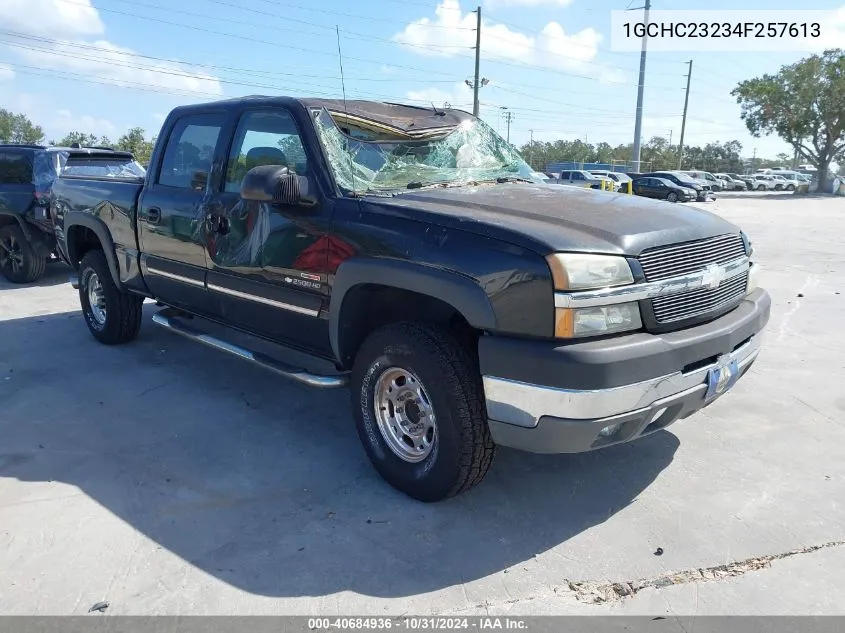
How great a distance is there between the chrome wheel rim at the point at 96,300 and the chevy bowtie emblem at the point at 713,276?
521 cm

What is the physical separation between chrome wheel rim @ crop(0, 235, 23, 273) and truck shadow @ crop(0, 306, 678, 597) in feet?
15.3

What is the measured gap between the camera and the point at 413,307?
3.48 meters

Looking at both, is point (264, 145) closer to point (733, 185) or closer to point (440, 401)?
point (440, 401)

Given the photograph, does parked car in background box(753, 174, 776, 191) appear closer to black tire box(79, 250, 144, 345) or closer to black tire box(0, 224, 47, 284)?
black tire box(0, 224, 47, 284)

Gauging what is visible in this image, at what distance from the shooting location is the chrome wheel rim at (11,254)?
30.0 ft

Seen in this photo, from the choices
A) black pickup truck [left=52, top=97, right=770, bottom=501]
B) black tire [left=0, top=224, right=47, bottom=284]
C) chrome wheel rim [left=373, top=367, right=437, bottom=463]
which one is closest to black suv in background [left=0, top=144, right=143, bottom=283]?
black tire [left=0, top=224, right=47, bottom=284]

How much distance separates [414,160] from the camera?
155 inches

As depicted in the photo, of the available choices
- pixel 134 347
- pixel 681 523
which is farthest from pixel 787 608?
pixel 134 347

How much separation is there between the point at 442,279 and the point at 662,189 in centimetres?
3432

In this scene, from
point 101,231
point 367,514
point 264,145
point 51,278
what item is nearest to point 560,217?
point 367,514

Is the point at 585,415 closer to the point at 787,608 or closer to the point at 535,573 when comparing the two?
the point at 535,573

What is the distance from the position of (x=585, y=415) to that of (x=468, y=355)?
64cm

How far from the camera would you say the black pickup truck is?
2.68 meters
